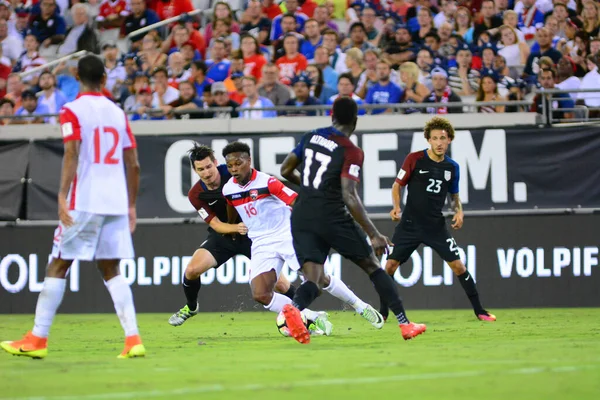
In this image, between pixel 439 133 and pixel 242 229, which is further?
pixel 439 133

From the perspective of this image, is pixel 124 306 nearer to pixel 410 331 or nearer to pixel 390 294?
pixel 390 294

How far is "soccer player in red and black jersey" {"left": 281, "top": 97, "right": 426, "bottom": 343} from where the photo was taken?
31.7 ft

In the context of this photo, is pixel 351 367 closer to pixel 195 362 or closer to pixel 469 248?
pixel 195 362

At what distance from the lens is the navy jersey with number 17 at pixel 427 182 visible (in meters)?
12.9

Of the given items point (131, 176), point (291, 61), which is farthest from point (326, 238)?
point (291, 61)

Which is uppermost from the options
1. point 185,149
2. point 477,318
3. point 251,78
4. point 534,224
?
point 251,78

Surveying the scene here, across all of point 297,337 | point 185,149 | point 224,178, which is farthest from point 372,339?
point 185,149

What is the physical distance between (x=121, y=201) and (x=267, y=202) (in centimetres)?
309

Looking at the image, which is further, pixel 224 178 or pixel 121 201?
pixel 224 178

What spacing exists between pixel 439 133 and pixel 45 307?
5.85m

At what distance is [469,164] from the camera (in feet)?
53.1

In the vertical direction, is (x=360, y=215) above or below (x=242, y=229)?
above

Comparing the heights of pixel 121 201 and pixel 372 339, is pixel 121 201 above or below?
above

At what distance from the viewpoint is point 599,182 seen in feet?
52.0
